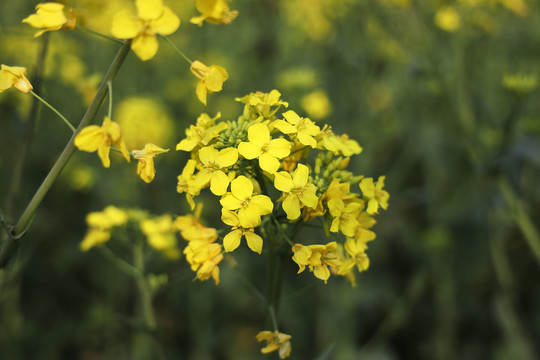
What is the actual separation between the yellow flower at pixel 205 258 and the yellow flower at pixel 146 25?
1.90ft

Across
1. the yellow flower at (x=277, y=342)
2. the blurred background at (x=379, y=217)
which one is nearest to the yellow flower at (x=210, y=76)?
the yellow flower at (x=277, y=342)

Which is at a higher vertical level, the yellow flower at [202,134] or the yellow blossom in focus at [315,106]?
the yellow flower at [202,134]

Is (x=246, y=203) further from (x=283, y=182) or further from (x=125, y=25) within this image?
(x=125, y=25)

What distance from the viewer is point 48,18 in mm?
1133

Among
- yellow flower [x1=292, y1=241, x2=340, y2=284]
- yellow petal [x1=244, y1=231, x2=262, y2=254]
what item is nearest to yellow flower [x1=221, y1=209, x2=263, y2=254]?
yellow petal [x1=244, y1=231, x2=262, y2=254]

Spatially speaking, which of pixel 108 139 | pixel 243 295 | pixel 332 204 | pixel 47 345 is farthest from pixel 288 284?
pixel 108 139

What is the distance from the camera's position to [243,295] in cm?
370

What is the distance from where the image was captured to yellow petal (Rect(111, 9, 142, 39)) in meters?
1.05

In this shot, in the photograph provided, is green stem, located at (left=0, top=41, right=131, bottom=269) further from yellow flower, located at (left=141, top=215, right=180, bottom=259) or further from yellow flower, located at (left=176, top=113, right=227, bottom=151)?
yellow flower, located at (left=141, top=215, right=180, bottom=259)

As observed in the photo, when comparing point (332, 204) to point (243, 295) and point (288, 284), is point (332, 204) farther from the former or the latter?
point (243, 295)

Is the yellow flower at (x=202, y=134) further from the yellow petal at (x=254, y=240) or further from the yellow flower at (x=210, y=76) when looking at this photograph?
the yellow petal at (x=254, y=240)

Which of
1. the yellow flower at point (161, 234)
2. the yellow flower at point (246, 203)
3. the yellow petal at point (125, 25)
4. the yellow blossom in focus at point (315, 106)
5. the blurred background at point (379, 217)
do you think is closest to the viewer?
the yellow petal at point (125, 25)

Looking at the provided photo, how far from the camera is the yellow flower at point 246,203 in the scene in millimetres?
1202

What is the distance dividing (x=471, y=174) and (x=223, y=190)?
3376 millimetres
